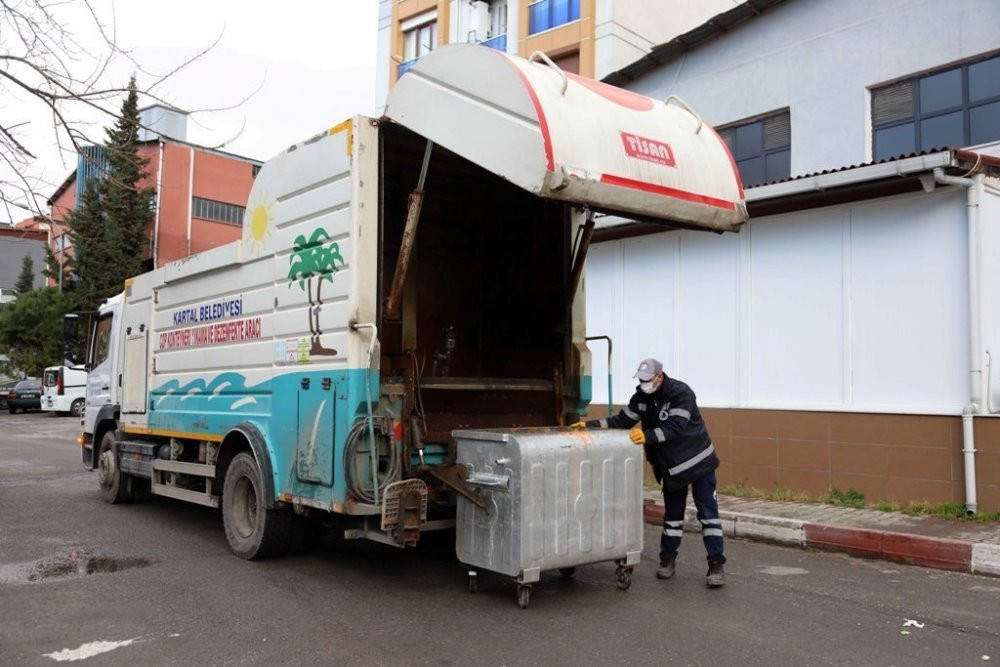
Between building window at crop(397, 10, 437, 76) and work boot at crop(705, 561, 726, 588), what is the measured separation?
71.6 ft

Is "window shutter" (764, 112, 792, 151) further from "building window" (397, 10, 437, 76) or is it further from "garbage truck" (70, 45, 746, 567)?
"building window" (397, 10, 437, 76)

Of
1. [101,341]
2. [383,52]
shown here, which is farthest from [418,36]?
[101,341]

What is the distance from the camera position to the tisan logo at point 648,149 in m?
5.06

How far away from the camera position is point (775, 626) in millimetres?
4965

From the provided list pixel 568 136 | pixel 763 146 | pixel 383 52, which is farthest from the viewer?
pixel 383 52

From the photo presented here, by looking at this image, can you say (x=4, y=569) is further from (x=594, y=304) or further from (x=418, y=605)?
(x=594, y=304)

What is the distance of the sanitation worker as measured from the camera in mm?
5930

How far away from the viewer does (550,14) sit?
22.3 m

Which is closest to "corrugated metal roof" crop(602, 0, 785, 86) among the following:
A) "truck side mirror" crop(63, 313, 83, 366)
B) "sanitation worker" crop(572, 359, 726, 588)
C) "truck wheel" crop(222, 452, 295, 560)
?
"sanitation worker" crop(572, 359, 726, 588)

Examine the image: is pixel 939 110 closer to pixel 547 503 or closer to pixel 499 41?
pixel 547 503

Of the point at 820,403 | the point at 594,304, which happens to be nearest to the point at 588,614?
the point at 820,403

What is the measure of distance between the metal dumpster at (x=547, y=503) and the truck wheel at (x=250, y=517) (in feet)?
5.47

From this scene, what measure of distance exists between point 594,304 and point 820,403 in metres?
3.76

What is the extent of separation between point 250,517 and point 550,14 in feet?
61.6
